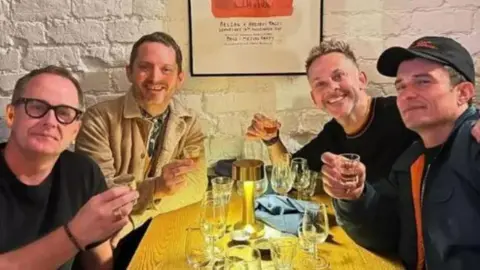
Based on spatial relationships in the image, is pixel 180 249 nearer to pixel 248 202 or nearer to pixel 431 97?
pixel 248 202

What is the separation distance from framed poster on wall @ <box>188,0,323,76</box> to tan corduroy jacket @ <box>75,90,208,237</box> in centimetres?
27

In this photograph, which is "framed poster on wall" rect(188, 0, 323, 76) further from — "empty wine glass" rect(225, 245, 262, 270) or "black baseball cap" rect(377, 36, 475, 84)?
"empty wine glass" rect(225, 245, 262, 270)

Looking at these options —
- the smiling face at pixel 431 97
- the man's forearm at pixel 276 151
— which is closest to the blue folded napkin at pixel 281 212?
the man's forearm at pixel 276 151

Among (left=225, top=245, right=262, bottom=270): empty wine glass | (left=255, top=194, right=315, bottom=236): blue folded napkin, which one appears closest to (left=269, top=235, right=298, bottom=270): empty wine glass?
(left=225, top=245, right=262, bottom=270): empty wine glass

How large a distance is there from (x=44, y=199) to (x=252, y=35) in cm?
107

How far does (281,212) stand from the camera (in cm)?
191

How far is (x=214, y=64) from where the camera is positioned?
2.38 m

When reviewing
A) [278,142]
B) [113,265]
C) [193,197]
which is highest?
[278,142]

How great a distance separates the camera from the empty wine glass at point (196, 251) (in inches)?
61.6

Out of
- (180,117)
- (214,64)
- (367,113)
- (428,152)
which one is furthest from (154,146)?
(428,152)

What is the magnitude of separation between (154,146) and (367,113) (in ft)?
2.50

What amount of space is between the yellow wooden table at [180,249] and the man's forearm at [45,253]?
0.20m

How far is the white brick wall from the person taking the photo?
7.68 feet

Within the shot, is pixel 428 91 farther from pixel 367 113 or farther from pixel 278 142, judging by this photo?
pixel 278 142
